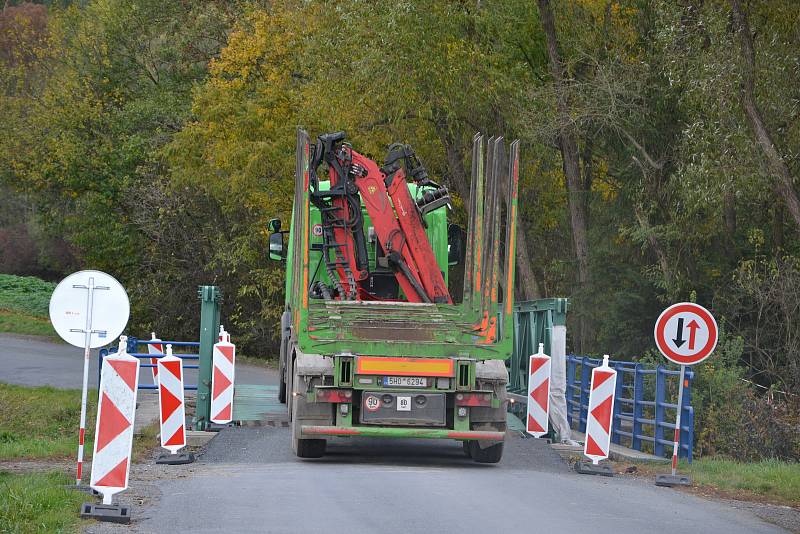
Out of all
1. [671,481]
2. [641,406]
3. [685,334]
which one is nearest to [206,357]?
[641,406]

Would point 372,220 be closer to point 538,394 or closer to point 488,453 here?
point 538,394

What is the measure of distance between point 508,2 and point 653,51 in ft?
12.5

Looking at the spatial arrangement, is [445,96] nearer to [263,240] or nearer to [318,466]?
[263,240]

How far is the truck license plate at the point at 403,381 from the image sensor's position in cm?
1380

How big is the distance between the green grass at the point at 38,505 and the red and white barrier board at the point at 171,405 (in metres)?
2.94

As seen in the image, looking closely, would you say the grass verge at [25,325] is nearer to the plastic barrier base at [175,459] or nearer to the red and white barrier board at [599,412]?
the plastic barrier base at [175,459]

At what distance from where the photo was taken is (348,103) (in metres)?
30.8

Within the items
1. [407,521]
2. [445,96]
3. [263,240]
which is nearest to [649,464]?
[407,521]

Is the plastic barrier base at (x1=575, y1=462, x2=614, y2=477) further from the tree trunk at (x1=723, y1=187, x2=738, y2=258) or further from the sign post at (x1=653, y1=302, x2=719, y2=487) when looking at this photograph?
the tree trunk at (x1=723, y1=187, x2=738, y2=258)

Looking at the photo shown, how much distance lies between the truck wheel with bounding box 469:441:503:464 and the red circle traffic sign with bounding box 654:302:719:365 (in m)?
2.21

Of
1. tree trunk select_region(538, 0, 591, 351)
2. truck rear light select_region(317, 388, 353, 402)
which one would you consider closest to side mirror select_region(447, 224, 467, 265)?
truck rear light select_region(317, 388, 353, 402)

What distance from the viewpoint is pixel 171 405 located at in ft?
49.4

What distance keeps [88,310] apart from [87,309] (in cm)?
1

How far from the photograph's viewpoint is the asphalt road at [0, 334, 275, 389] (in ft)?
93.2
